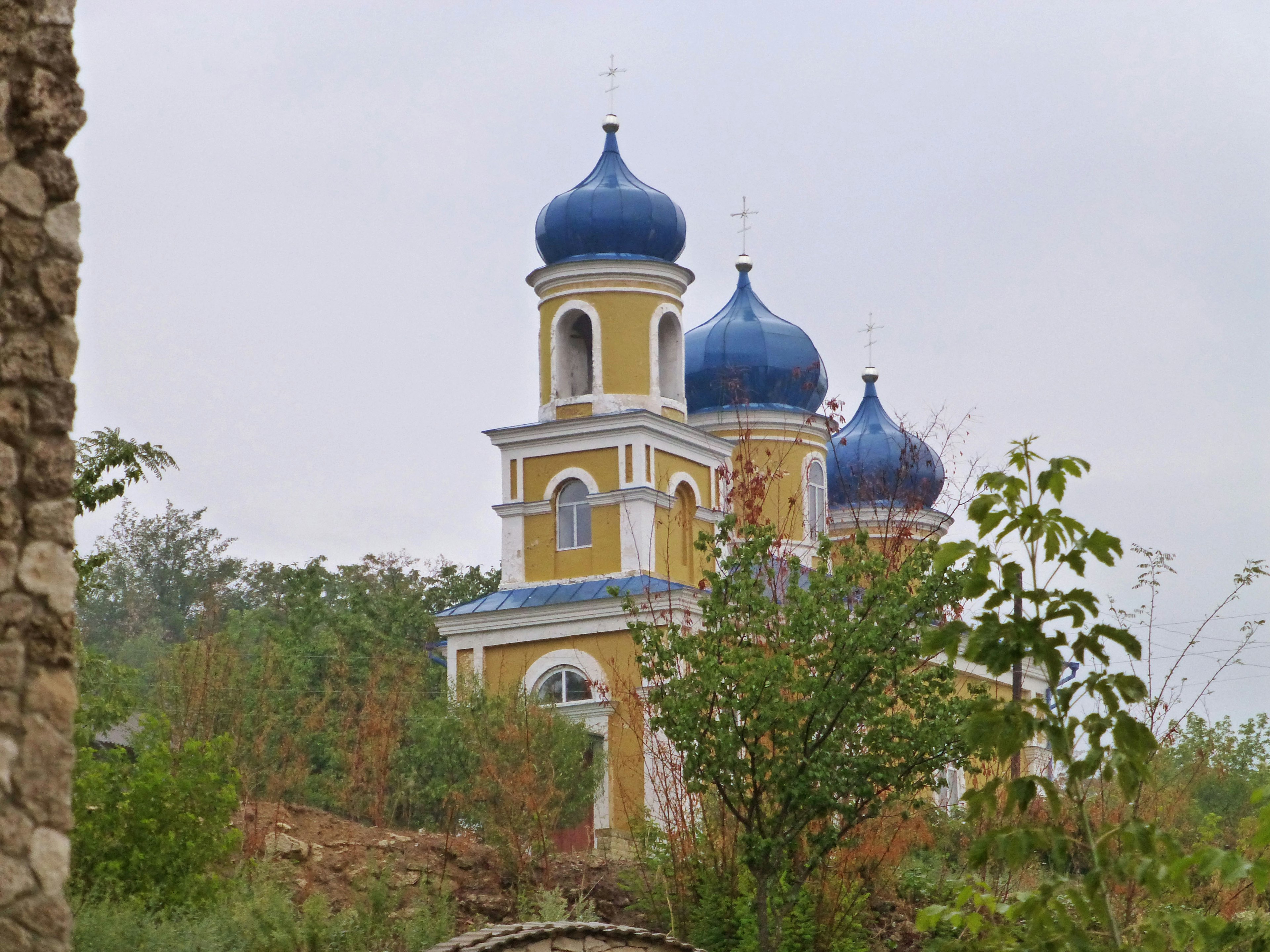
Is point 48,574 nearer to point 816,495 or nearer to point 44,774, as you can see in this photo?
point 44,774

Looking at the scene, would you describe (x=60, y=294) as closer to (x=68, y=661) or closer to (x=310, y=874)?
(x=68, y=661)

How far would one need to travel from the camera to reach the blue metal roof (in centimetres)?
2852

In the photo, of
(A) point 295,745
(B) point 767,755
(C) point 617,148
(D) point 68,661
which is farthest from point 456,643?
(D) point 68,661

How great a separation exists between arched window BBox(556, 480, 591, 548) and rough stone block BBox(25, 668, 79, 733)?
24.6 metres

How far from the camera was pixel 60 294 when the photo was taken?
5352 mm

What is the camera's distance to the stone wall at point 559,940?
34.8 ft

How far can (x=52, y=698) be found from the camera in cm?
518

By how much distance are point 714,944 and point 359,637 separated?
94.1ft

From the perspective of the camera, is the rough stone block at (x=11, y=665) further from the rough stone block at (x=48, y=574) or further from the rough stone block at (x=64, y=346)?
the rough stone block at (x=64, y=346)

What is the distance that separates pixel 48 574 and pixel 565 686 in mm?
24080

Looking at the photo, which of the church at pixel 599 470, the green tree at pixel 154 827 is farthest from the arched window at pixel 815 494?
the green tree at pixel 154 827

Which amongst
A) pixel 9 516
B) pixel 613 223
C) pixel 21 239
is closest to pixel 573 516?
pixel 613 223

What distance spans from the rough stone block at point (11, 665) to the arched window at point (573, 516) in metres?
24.7

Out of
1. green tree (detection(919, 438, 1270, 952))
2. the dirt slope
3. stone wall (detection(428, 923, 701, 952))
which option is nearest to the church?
the dirt slope
